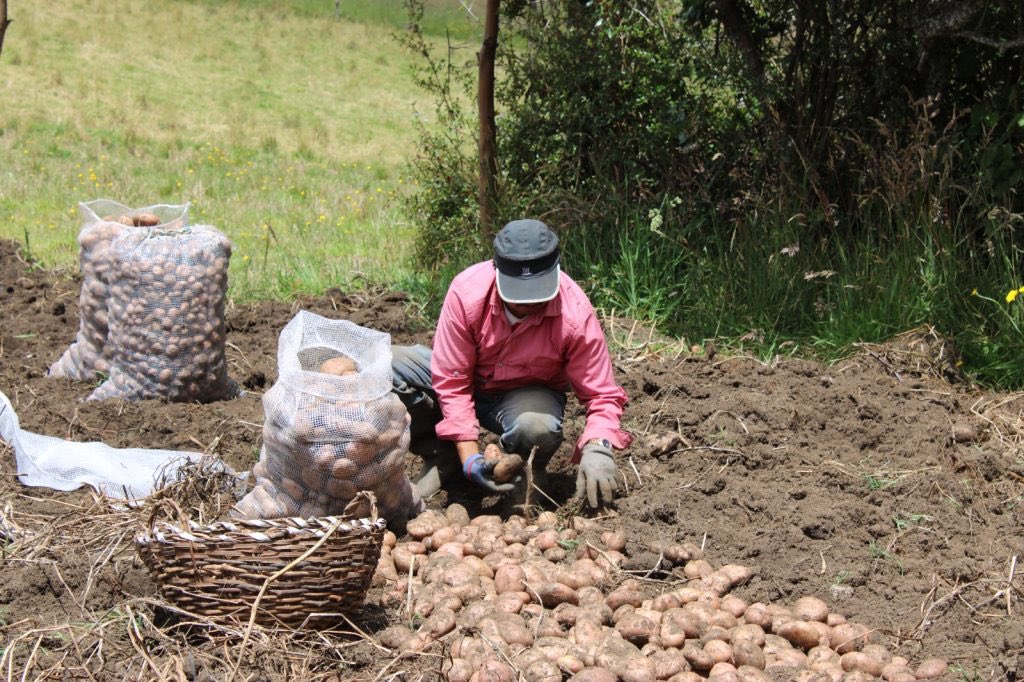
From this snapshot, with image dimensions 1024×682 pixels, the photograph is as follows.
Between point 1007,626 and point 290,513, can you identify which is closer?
point 1007,626

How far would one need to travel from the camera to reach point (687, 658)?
3.12 meters

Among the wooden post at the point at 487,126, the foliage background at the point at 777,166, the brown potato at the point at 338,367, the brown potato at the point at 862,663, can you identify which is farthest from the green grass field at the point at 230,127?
the brown potato at the point at 862,663

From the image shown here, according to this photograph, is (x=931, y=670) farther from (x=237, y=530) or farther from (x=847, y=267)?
(x=847, y=267)

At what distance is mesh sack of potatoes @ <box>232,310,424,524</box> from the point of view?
3484mm

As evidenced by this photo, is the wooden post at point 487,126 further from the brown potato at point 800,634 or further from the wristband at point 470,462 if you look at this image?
the brown potato at point 800,634

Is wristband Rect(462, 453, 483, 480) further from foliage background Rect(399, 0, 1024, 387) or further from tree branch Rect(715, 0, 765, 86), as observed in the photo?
tree branch Rect(715, 0, 765, 86)

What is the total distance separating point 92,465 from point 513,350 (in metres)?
1.65

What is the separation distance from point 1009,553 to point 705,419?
56.2 inches

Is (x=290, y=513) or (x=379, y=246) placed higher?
(x=290, y=513)

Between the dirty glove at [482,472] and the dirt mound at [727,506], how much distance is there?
0.88 feet

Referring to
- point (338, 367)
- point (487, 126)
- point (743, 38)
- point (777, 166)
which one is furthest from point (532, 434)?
point (743, 38)

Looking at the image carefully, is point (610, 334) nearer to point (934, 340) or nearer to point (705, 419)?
point (705, 419)

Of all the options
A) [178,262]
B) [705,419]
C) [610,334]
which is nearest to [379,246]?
[610,334]

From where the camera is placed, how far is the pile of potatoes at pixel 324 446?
11.4 ft
